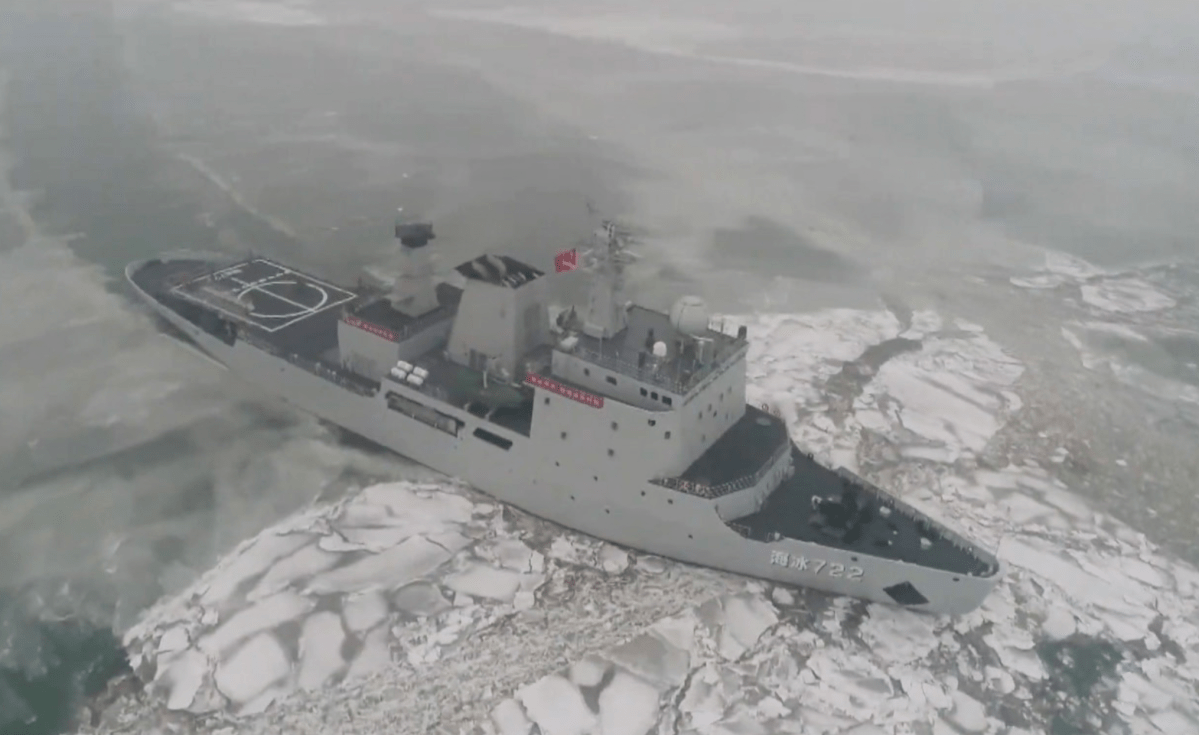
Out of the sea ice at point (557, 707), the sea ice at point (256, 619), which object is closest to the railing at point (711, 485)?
the sea ice at point (557, 707)

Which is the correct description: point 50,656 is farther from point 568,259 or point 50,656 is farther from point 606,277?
point 606,277

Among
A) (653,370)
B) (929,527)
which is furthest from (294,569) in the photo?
(929,527)

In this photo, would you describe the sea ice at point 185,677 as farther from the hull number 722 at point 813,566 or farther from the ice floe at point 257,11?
the ice floe at point 257,11

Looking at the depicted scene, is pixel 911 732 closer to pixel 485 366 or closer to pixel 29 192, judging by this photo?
pixel 485 366

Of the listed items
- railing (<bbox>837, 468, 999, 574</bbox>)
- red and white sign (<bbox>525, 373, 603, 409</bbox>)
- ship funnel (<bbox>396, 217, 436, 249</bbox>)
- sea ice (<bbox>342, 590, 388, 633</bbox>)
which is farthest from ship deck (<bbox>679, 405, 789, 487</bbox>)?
ship funnel (<bbox>396, 217, 436, 249</bbox>)

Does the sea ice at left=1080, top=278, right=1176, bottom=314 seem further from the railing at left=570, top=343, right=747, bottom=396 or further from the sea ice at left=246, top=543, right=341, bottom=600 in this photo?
the sea ice at left=246, top=543, right=341, bottom=600
